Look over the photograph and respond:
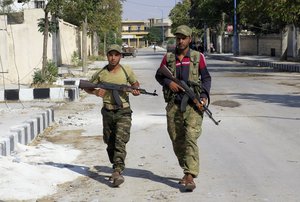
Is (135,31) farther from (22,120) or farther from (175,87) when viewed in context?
(175,87)

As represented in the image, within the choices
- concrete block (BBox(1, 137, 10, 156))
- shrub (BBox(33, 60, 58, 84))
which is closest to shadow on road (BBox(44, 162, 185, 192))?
concrete block (BBox(1, 137, 10, 156))

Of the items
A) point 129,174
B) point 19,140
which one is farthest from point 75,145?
point 129,174

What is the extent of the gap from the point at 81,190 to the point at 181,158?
111cm

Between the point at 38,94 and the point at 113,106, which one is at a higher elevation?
the point at 113,106

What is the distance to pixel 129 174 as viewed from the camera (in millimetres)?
6488

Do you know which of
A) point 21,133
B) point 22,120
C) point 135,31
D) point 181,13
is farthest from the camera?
point 135,31

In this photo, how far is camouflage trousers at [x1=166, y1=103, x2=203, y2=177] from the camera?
18.4 ft

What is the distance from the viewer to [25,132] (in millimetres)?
8250

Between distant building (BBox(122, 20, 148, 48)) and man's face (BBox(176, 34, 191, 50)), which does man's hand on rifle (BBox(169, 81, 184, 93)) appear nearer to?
man's face (BBox(176, 34, 191, 50))

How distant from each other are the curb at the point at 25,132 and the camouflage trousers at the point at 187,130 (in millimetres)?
2554

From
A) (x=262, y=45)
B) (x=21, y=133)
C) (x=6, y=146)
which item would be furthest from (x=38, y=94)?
(x=262, y=45)

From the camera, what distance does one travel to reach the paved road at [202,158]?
5.62m

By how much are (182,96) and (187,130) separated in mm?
350

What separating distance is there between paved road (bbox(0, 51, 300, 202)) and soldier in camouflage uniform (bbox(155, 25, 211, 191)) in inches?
13.4
